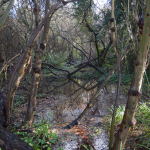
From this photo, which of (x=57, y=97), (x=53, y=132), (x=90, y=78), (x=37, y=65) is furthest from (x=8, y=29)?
(x=90, y=78)

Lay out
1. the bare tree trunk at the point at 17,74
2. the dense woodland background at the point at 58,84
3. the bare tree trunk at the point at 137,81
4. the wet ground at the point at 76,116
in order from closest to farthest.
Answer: the bare tree trunk at the point at 137,81 < the dense woodland background at the point at 58,84 < the bare tree trunk at the point at 17,74 < the wet ground at the point at 76,116

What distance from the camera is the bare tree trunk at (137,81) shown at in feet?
9.07

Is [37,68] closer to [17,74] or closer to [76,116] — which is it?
[17,74]

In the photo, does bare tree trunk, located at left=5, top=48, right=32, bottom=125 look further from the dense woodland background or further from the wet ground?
the wet ground

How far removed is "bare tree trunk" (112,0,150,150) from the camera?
277 cm

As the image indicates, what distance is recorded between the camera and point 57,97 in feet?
36.3

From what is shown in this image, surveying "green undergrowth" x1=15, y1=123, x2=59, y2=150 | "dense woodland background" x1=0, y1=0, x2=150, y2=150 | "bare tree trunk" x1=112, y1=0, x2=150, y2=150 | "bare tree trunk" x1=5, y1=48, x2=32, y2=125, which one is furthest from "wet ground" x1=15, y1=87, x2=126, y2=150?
"bare tree trunk" x1=112, y1=0, x2=150, y2=150

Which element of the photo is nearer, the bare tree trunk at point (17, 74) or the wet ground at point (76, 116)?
the bare tree trunk at point (17, 74)

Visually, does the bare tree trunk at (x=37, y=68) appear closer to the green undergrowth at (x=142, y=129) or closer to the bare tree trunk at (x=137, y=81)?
the green undergrowth at (x=142, y=129)

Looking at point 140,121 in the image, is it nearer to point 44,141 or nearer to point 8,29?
point 44,141

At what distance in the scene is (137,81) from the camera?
112 inches

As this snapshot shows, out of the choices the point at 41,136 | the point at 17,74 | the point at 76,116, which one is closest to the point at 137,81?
the point at 17,74

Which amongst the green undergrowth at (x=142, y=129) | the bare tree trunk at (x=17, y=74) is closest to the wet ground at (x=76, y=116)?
the green undergrowth at (x=142, y=129)

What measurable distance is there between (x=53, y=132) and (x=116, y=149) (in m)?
3.43
